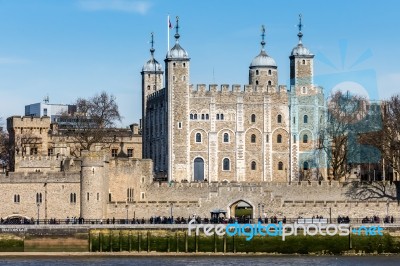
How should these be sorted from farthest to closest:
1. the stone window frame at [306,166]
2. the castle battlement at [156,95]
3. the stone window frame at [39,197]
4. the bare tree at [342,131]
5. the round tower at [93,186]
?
the castle battlement at [156,95] → the stone window frame at [306,166] → the bare tree at [342,131] → the stone window frame at [39,197] → the round tower at [93,186]

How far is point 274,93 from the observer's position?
111750mm

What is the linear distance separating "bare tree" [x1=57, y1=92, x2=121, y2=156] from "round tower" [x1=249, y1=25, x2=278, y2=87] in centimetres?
1288

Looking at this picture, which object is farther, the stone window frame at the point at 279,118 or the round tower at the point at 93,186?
the stone window frame at the point at 279,118

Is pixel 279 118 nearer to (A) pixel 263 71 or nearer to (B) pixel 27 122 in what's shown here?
(A) pixel 263 71

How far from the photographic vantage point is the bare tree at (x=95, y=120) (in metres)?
113

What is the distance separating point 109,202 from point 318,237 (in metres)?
17.6

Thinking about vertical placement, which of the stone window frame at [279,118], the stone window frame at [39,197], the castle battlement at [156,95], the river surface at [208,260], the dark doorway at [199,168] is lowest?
the river surface at [208,260]

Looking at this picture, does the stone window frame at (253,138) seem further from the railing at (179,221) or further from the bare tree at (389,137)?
the railing at (179,221)

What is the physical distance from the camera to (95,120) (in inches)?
4530

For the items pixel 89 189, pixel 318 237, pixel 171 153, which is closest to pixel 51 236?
pixel 89 189

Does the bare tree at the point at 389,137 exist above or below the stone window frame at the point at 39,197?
above

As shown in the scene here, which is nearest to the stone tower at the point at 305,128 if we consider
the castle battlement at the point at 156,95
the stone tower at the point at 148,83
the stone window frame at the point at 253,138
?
the stone window frame at the point at 253,138

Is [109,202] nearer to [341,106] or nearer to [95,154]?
[95,154]

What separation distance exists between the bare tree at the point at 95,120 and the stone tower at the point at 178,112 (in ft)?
20.7
